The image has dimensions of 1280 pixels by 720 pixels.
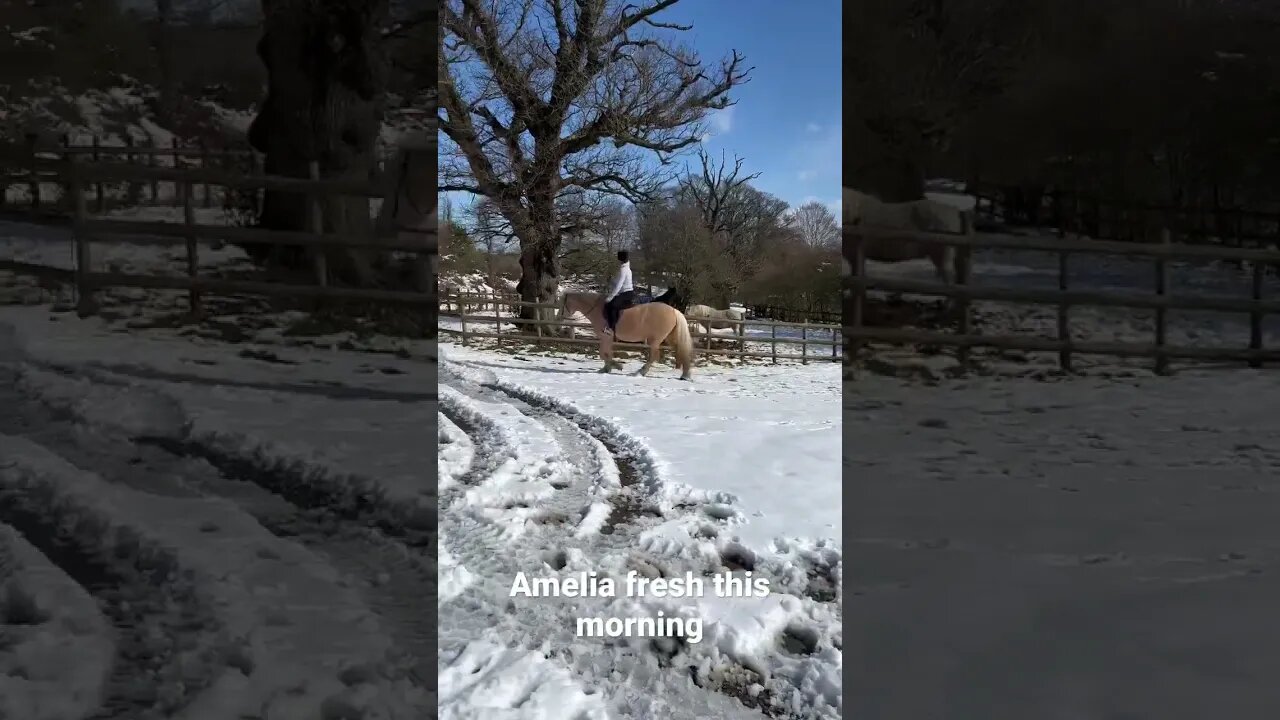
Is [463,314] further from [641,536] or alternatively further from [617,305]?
[641,536]

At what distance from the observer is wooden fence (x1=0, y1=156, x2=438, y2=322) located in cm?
199

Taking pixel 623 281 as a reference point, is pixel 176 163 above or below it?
above

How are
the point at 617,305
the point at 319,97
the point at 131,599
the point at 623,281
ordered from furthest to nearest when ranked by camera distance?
the point at 617,305 < the point at 623,281 < the point at 319,97 < the point at 131,599

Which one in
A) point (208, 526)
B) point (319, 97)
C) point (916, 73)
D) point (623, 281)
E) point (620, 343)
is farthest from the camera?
point (620, 343)

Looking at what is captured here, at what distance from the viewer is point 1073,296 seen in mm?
2332

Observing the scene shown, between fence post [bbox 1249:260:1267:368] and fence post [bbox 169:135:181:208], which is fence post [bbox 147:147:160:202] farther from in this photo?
fence post [bbox 1249:260:1267:368]

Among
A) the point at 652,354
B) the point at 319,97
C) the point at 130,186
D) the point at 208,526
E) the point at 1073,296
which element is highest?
the point at 319,97

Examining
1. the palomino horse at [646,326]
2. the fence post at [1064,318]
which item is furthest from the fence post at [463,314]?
the fence post at [1064,318]

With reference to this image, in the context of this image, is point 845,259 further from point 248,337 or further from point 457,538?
point 248,337

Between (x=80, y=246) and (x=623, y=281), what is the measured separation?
2.28m

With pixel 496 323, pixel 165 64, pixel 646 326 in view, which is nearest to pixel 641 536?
pixel 646 326

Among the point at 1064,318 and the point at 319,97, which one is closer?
the point at 319,97

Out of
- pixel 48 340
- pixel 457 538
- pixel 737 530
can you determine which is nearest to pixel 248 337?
pixel 48 340

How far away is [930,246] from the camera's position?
2268 mm
